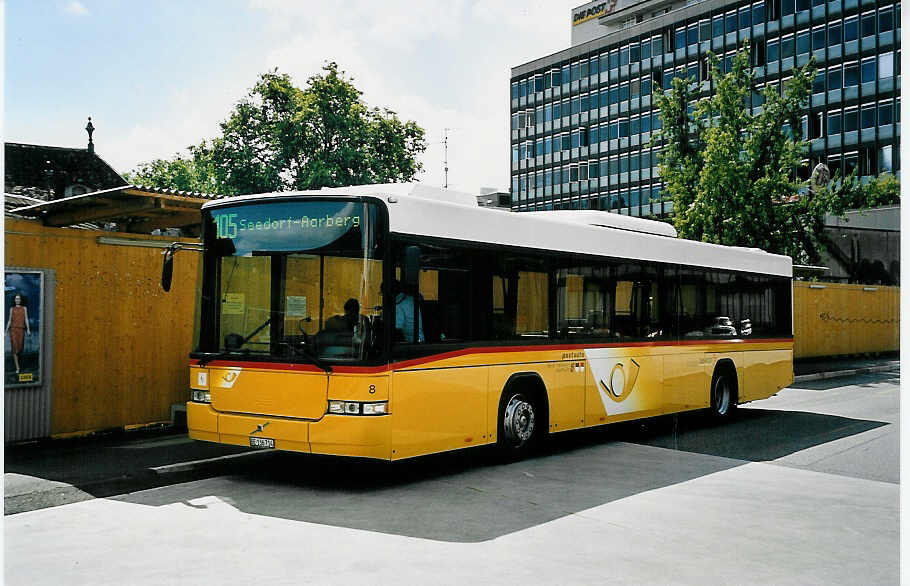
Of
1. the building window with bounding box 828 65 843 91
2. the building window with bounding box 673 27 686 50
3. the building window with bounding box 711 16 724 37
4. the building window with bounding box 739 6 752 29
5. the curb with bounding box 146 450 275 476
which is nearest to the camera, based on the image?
the curb with bounding box 146 450 275 476

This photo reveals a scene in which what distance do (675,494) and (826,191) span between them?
25.2 meters

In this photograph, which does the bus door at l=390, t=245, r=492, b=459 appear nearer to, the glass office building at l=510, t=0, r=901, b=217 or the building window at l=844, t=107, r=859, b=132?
the glass office building at l=510, t=0, r=901, b=217

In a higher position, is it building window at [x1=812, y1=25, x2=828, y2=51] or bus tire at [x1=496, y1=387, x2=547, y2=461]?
building window at [x1=812, y1=25, x2=828, y2=51]

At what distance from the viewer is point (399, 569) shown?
627cm

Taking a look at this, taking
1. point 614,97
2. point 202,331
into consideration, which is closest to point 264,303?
point 202,331

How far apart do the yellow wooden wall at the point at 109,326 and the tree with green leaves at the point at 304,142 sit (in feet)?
88.3

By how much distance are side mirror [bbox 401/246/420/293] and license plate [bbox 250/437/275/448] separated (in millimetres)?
→ 1943

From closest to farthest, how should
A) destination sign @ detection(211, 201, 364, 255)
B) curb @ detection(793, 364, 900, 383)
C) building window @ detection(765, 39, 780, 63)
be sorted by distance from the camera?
destination sign @ detection(211, 201, 364, 255) → curb @ detection(793, 364, 900, 383) → building window @ detection(765, 39, 780, 63)

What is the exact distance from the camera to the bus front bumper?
8781mm

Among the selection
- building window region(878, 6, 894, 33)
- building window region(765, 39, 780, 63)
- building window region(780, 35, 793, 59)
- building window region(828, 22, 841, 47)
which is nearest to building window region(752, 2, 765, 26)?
building window region(765, 39, 780, 63)

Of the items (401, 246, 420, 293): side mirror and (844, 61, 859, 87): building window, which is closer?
(401, 246, 420, 293): side mirror

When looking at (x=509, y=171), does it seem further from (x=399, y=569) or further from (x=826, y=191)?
(x=399, y=569)

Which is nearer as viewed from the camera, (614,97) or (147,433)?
(147,433)

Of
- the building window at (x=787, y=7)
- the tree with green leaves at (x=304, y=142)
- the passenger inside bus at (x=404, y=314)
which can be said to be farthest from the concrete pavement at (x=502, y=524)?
the building window at (x=787, y=7)
